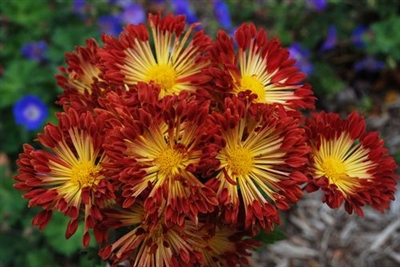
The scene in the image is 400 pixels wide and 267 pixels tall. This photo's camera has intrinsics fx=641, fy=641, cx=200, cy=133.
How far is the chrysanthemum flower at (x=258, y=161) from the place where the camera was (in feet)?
3.58

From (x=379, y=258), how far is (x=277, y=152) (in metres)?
1.58

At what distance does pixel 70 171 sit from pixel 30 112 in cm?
142

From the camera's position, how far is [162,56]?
1321 mm

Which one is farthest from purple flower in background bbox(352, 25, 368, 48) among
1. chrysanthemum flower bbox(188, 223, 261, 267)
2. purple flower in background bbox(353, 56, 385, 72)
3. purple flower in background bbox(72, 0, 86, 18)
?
chrysanthemum flower bbox(188, 223, 261, 267)

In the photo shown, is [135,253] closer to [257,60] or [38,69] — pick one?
[257,60]

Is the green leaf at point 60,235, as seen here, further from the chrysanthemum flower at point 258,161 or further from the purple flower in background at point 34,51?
the chrysanthemum flower at point 258,161

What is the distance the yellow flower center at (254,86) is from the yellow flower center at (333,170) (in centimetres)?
17

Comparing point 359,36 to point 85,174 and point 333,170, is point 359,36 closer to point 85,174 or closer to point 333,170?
point 333,170

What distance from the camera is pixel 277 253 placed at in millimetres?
2568

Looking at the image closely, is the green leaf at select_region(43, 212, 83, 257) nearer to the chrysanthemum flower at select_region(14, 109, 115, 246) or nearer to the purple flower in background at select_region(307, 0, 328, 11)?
the chrysanthemum flower at select_region(14, 109, 115, 246)

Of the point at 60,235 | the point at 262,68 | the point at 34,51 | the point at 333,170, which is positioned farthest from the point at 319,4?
the point at 333,170

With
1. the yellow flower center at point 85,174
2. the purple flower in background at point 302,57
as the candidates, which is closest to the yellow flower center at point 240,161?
the yellow flower center at point 85,174

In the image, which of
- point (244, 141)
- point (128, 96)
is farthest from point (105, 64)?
point (244, 141)

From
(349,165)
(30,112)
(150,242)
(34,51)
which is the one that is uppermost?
(34,51)
